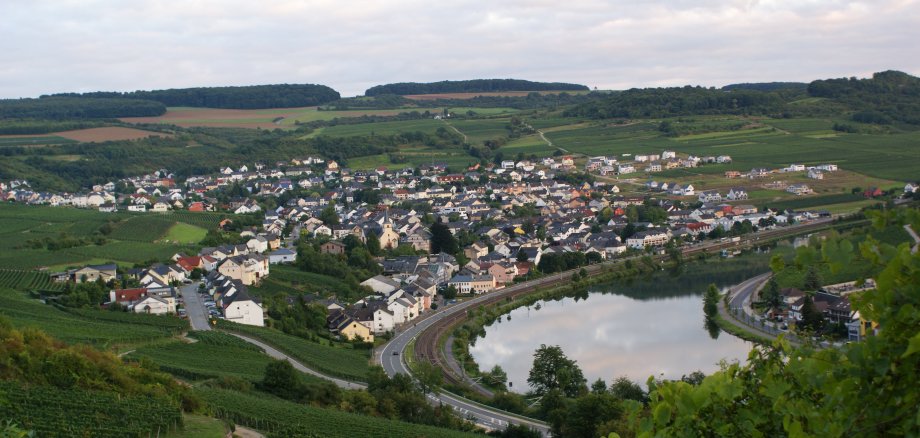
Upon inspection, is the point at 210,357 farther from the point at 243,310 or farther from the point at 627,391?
the point at 627,391

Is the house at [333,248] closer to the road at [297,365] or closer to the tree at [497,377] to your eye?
the road at [297,365]

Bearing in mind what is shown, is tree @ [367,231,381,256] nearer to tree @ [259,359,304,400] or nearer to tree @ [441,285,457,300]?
tree @ [441,285,457,300]

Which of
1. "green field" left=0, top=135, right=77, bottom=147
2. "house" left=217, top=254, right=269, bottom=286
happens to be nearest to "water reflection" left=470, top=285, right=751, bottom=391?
"house" left=217, top=254, right=269, bottom=286

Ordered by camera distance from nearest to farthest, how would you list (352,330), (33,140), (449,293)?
(352,330) < (449,293) < (33,140)

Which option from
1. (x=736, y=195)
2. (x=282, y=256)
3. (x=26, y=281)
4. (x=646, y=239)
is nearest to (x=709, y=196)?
(x=736, y=195)

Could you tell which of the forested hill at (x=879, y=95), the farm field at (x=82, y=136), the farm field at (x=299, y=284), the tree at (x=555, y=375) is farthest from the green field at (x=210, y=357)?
the forested hill at (x=879, y=95)
